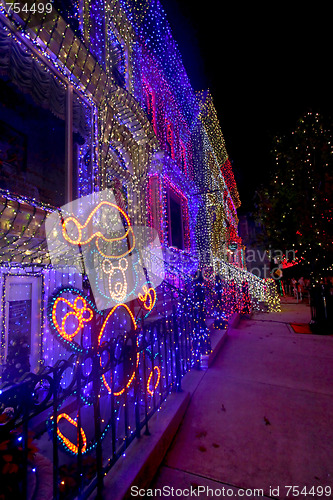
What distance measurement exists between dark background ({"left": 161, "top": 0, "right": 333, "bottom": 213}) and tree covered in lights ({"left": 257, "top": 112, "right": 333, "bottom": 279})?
95 centimetres

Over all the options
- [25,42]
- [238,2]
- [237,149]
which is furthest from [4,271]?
[237,149]

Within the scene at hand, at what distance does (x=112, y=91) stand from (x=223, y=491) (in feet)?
23.9

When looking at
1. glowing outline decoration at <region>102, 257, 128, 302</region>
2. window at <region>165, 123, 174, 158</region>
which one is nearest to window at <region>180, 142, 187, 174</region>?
window at <region>165, 123, 174, 158</region>

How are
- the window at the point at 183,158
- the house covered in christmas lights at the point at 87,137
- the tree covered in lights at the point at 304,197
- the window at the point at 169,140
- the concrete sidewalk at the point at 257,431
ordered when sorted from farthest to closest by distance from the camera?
the window at the point at 183,158 < the window at the point at 169,140 < the tree covered in lights at the point at 304,197 < the house covered in christmas lights at the point at 87,137 < the concrete sidewalk at the point at 257,431

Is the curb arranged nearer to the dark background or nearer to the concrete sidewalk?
the concrete sidewalk

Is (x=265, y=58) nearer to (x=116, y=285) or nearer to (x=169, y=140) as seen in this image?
(x=169, y=140)

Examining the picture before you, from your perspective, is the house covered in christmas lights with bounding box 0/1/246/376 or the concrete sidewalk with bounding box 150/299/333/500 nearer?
the concrete sidewalk with bounding box 150/299/333/500

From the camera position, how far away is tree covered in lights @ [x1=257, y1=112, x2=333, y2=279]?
7605 mm

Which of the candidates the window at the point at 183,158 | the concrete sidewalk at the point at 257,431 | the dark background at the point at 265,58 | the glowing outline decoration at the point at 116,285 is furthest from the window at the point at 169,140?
the concrete sidewalk at the point at 257,431

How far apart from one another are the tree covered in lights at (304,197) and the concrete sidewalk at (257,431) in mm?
3690

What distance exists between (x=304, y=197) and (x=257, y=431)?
7453 mm

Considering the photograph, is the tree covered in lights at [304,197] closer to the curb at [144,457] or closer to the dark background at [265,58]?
the dark background at [265,58]

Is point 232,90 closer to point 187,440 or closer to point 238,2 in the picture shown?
point 238,2

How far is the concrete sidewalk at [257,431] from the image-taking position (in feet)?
7.29
